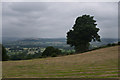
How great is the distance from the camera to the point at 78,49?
3391 centimetres

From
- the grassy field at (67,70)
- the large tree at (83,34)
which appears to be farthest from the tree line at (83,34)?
the grassy field at (67,70)

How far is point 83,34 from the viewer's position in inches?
1254

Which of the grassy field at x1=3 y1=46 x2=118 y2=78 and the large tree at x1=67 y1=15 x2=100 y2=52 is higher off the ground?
the large tree at x1=67 y1=15 x2=100 y2=52

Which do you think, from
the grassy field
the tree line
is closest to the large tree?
the tree line

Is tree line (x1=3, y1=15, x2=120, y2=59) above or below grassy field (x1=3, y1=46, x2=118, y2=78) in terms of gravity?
above

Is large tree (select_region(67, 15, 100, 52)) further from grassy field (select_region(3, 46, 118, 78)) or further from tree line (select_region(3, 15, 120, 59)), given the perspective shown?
grassy field (select_region(3, 46, 118, 78))

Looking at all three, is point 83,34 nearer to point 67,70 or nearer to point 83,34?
point 83,34

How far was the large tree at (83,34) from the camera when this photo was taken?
3173 cm

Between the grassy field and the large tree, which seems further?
the large tree

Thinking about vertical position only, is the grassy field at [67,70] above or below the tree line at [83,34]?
below

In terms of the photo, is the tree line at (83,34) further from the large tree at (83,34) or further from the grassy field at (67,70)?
the grassy field at (67,70)

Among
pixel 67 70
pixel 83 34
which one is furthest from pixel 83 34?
pixel 67 70

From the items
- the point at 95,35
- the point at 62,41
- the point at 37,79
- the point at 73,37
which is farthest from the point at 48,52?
the point at 62,41

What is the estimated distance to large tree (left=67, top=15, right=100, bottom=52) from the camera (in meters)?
31.7
